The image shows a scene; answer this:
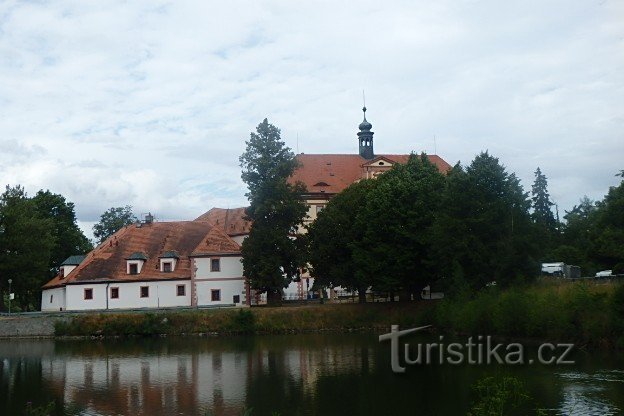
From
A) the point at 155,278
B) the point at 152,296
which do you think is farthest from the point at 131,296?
the point at 155,278

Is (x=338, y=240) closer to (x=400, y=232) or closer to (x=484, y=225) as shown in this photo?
(x=400, y=232)

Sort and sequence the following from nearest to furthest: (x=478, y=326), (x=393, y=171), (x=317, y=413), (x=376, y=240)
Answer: (x=317, y=413) < (x=478, y=326) < (x=376, y=240) < (x=393, y=171)

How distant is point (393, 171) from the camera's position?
177 feet

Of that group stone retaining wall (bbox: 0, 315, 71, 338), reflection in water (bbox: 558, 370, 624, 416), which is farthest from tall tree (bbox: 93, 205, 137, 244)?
reflection in water (bbox: 558, 370, 624, 416)

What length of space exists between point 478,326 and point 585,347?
8.14 meters

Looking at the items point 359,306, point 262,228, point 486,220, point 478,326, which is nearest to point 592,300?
point 478,326

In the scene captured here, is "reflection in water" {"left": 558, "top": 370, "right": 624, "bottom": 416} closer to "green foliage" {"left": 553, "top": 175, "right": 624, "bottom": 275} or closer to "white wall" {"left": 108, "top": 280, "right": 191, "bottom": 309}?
"green foliage" {"left": 553, "top": 175, "right": 624, "bottom": 275}

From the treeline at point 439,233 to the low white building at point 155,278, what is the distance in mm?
9381

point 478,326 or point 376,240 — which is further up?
point 376,240

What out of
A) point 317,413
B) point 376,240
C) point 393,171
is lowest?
point 317,413

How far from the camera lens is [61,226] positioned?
74375mm

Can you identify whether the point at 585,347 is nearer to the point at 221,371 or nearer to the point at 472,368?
the point at 472,368

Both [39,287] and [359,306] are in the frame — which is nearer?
[359,306]

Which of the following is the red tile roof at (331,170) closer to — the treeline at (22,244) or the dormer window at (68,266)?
the dormer window at (68,266)
